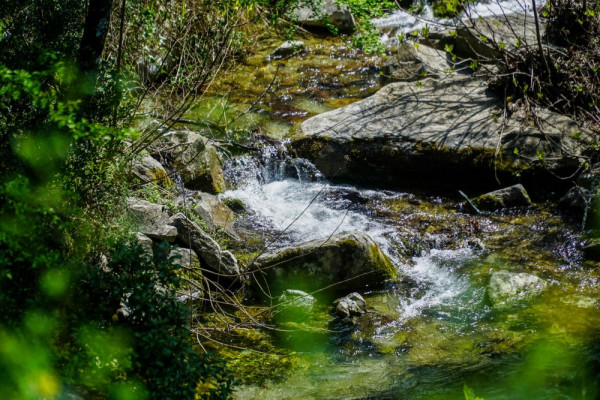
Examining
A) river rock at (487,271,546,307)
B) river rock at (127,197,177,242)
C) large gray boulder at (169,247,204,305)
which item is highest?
river rock at (127,197,177,242)

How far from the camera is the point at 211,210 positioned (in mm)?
7402

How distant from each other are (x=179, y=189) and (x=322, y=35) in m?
7.63

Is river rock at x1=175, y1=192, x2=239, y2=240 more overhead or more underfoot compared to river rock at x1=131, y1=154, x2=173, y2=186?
Result: more underfoot

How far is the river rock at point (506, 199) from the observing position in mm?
7918

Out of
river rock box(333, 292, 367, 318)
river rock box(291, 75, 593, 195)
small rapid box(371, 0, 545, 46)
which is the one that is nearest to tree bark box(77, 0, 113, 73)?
river rock box(333, 292, 367, 318)

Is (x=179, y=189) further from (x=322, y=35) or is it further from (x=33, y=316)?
(x=322, y=35)

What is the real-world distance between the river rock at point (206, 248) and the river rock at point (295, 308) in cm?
60

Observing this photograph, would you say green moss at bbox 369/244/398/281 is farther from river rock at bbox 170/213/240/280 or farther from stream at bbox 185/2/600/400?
river rock at bbox 170/213/240/280

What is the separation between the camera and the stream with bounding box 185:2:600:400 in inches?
187

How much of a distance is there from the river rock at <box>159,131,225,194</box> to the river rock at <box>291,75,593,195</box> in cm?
152

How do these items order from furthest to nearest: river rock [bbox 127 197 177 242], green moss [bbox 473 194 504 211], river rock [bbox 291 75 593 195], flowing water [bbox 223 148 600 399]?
river rock [bbox 291 75 593 195] → green moss [bbox 473 194 504 211] → river rock [bbox 127 197 177 242] → flowing water [bbox 223 148 600 399]

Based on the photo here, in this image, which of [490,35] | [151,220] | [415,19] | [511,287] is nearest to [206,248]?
[151,220]

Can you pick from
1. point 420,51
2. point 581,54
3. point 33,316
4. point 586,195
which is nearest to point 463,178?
point 586,195

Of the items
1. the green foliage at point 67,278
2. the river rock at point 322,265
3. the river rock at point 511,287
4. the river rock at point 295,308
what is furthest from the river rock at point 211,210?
the river rock at point 511,287
